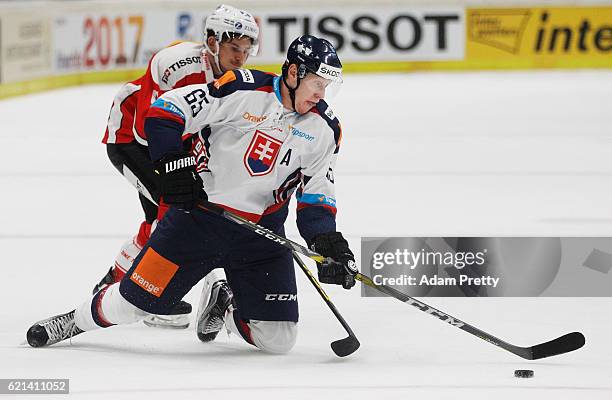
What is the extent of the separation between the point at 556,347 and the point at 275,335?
34.0 inches

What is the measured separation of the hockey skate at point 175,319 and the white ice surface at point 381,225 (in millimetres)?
55

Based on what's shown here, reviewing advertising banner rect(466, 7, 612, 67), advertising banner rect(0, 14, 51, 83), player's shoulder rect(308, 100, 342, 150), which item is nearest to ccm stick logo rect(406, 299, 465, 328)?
player's shoulder rect(308, 100, 342, 150)

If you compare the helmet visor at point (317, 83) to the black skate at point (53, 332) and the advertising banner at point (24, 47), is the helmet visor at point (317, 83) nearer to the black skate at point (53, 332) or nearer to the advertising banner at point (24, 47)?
the black skate at point (53, 332)

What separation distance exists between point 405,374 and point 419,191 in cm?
346

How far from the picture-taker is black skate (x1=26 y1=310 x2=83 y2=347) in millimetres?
3762

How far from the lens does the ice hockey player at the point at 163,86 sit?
416 centimetres

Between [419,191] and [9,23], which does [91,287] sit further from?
[9,23]

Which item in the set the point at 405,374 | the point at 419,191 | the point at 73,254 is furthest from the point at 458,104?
the point at 405,374

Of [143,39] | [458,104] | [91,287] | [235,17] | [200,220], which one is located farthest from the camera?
[143,39]

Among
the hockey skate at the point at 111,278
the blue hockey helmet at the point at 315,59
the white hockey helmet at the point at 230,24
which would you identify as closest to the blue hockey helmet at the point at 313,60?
the blue hockey helmet at the point at 315,59

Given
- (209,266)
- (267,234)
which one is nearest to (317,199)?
(267,234)

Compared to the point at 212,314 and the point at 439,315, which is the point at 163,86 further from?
the point at 439,315

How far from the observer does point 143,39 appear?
12445 mm

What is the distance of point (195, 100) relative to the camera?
3.61 metres
